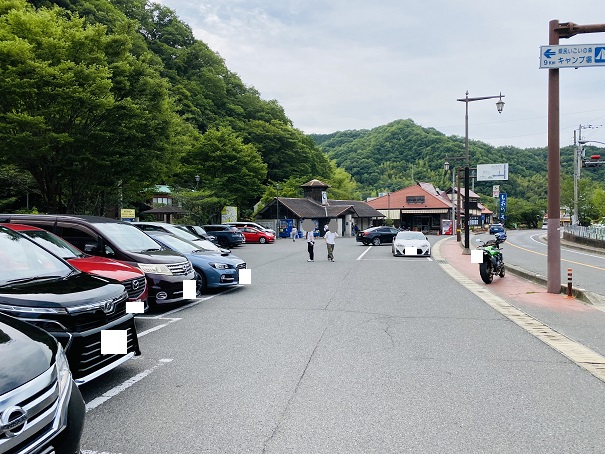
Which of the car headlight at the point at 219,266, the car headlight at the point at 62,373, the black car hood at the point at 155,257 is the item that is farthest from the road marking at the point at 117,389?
the car headlight at the point at 219,266

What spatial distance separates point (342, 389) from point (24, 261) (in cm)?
369

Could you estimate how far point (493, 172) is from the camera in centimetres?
4428

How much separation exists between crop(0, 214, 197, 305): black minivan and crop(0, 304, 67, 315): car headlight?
4214mm

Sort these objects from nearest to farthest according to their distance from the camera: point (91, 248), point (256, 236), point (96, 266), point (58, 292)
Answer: point (58, 292) → point (96, 266) → point (91, 248) → point (256, 236)

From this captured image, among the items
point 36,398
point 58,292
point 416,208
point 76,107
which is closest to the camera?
point 36,398

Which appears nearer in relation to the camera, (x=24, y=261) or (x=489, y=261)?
(x=24, y=261)

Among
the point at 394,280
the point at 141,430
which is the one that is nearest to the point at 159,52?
the point at 394,280

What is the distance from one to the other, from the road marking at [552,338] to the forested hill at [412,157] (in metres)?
54.7

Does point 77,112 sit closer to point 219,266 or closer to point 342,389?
point 219,266

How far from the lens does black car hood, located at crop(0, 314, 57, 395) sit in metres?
2.44

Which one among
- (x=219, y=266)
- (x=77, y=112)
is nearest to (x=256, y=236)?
(x=77, y=112)

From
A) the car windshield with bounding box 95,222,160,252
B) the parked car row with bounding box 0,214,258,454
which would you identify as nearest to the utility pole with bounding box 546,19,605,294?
the parked car row with bounding box 0,214,258,454

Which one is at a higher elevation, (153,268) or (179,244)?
(179,244)

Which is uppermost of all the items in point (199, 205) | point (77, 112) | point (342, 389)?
point (77, 112)
